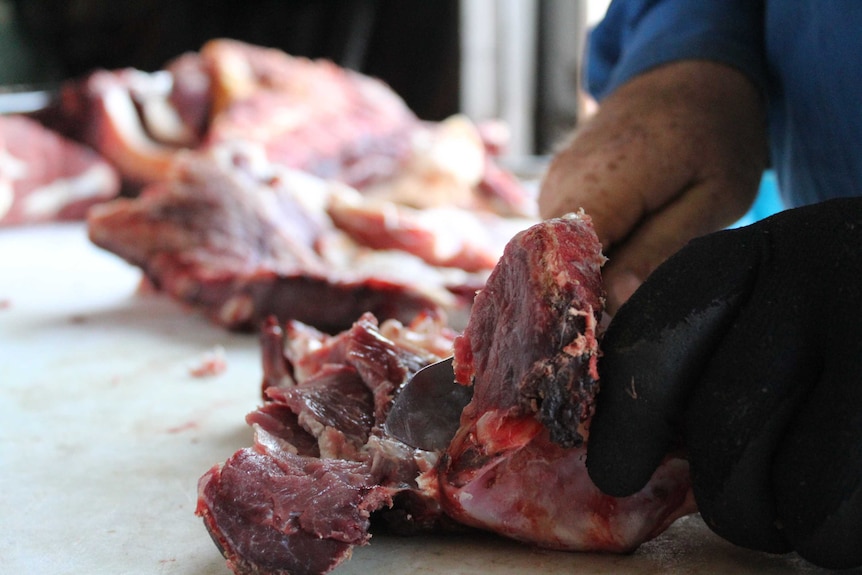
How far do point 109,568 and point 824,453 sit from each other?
2.92 feet

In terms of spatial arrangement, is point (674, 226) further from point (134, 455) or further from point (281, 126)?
point (281, 126)

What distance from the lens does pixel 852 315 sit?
959 millimetres

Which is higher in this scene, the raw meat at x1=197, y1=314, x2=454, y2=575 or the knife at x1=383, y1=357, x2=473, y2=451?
the knife at x1=383, y1=357, x2=473, y2=451

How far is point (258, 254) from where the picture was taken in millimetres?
2951

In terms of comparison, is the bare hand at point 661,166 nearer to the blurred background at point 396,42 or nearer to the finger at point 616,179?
the finger at point 616,179

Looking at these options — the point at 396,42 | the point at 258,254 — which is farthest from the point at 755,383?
the point at 396,42

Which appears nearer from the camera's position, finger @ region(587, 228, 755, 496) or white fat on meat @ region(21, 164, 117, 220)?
finger @ region(587, 228, 755, 496)

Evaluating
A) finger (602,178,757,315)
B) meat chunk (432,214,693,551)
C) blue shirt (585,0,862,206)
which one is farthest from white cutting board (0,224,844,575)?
blue shirt (585,0,862,206)

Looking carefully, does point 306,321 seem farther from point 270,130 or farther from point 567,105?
point 567,105

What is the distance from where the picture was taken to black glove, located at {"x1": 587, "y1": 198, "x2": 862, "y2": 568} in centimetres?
94

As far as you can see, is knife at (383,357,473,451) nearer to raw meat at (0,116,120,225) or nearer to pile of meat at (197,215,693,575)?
pile of meat at (197,215,693,575)

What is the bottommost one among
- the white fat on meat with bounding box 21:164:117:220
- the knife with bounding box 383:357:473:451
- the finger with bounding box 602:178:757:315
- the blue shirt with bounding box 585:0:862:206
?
the white fat on meat with bounding box 21:164:117:220

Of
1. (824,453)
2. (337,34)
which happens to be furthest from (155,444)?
(337,34)

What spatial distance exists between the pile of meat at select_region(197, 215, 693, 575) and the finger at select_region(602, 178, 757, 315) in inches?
21.9
